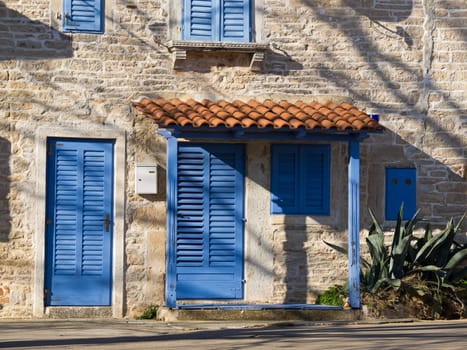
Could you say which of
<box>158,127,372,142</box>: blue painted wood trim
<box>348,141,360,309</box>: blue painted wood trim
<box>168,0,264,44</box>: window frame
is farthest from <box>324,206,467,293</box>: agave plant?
<box>168,0,264,44</box>: window frame

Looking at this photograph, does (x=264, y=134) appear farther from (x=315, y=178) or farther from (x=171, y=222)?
(x=171, y=222)

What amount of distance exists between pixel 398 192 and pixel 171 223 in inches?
122

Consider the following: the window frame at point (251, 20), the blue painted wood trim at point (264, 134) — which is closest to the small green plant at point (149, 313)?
the blue painted wood trim at point (264, 134)

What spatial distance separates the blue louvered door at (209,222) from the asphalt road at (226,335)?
1.08 metres

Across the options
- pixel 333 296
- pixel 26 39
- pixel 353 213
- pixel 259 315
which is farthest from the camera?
pixel 333 296

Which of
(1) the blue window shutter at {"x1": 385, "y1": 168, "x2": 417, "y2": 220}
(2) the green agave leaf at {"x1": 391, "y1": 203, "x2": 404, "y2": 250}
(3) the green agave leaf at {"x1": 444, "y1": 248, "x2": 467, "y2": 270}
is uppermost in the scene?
(1) the blue window shutter at {"x1": 385, "y1": 168, "x2": 417, "y2": 220}

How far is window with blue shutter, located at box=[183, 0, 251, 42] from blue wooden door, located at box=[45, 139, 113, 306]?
191 cm

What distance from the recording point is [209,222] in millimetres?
13609

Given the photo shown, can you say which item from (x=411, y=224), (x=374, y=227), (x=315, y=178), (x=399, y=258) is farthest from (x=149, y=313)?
(x=411, y=224)

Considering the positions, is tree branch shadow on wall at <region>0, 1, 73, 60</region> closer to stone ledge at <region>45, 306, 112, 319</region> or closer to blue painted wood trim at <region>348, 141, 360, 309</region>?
stone ledge at <region>45, 306, 112, 319</region>

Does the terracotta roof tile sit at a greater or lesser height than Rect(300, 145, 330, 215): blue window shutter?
greater

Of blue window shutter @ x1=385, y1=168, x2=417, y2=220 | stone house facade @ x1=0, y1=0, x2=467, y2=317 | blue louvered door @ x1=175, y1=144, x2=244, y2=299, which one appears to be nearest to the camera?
stone house facade @ x1=0, y1=0, x2=467, y2=317

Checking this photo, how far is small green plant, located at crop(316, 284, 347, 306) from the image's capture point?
1349 cm

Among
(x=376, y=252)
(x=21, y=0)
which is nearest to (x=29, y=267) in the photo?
(x=21, y=0)
